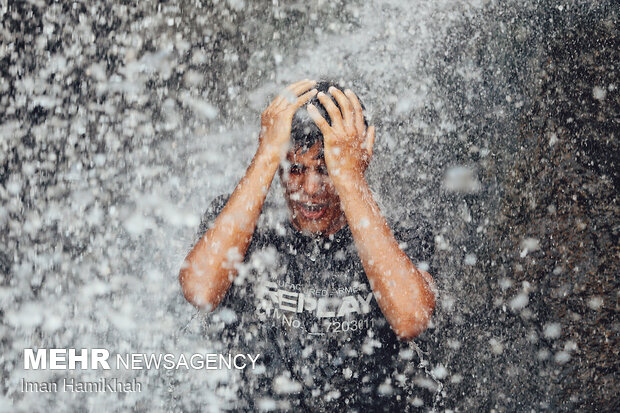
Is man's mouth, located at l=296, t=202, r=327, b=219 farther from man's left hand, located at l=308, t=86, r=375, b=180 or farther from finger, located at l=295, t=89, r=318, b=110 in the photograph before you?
finger, located at l=295, t=89, r=318, b=110

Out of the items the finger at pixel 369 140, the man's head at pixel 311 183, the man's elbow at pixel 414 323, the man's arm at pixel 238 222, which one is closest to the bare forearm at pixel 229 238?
the man's arm at pixel 238 222

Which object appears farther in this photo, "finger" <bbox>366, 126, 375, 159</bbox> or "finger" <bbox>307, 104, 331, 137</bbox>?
"finger" <bbox>366, 126, 375, 159</bbox>

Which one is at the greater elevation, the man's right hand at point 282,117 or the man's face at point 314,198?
the man's right hand at point 282,117

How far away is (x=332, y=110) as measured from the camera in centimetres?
192

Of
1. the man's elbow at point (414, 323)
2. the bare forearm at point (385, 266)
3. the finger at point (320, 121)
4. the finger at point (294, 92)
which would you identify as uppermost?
the finger at point (294, 92)

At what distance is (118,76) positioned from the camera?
310 cm

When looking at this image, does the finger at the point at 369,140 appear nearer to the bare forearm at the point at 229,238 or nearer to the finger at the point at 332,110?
the finger at the point at 332,110

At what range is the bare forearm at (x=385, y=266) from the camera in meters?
1.88

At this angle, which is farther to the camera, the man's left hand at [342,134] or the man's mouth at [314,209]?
the man's mouth at [314,209]

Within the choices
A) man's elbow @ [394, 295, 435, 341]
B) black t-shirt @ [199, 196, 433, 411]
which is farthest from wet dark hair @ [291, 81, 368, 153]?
man's elbow @ [394, 295, 435, 341]

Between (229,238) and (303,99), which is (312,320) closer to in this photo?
(229,238)

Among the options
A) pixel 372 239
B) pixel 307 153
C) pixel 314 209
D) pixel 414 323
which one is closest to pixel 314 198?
pixel 314 209

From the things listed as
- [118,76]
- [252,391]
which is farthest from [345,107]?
[118,76]

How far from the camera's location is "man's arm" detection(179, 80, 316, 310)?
1.93 meters
